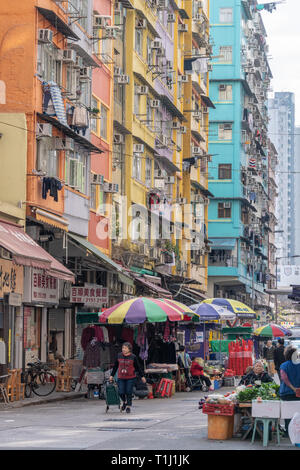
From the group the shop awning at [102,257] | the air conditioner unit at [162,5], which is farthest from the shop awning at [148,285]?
the air conditioner unit at [162,5]

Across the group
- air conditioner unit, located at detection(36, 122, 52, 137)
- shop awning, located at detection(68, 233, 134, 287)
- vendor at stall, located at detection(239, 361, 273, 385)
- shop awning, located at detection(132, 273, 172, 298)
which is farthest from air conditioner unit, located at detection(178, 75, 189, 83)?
vendor at stall, located at detection(239, 361, 273, 385)

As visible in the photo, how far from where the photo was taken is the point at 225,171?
7712 centimetres

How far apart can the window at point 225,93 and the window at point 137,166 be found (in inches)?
1306

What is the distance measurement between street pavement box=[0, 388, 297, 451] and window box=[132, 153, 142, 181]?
1927 centimetres

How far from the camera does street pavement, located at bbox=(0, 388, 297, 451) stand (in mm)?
15047

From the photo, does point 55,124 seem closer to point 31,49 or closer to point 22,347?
point 31,49

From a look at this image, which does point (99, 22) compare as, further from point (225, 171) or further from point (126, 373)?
point (225, 171)

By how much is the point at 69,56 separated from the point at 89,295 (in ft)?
25.8

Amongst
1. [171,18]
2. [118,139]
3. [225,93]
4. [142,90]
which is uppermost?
[225,93]

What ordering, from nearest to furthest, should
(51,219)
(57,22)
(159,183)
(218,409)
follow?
(218,409)
(51,219)
(57,22)
(159,183)

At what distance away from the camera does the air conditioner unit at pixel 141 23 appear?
46.0 meters

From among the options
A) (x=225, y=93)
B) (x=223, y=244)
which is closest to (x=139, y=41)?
(x=223, y=244)

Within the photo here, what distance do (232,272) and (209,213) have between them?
516cm

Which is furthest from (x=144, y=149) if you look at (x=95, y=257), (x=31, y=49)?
(x=31, y=49)
